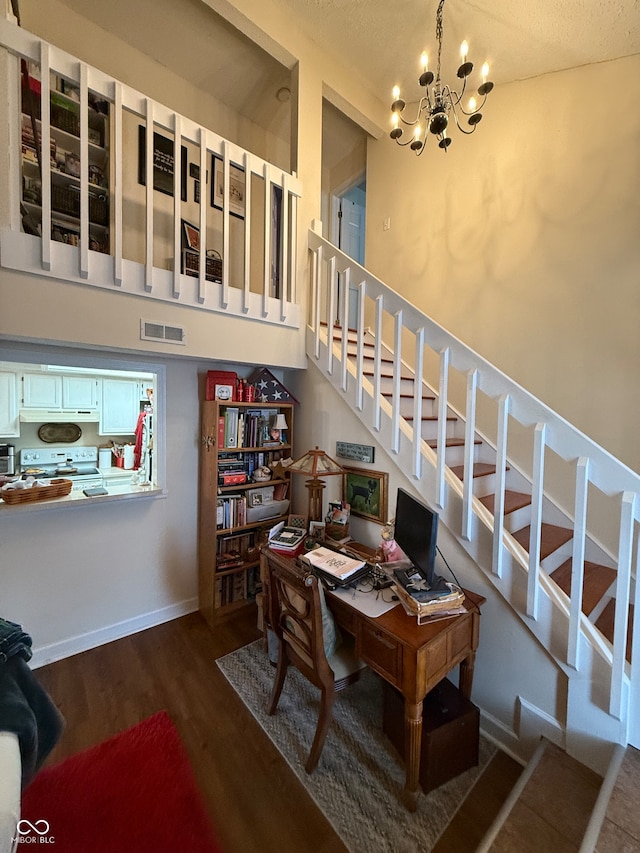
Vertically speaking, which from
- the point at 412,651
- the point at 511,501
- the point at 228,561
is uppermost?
the point at 511,501

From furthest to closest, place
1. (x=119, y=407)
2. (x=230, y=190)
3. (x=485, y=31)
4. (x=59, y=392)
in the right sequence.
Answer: (x=230, y=190) < (x=119, y=407) < (x=59, y=392) < (x=485, y=31)

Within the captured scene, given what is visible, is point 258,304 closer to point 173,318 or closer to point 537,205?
point 173,318

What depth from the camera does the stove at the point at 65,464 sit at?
2.65 meters

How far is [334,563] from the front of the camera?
1906mm

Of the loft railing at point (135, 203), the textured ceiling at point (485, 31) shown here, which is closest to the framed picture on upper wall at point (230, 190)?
the loft railing at point (135, 203)

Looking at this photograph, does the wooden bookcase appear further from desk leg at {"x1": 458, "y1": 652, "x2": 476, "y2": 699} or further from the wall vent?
desk leg at {"x1": 458, "y1": 652, "x2": 476, "y2": 699}

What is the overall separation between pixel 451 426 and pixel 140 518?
252cm

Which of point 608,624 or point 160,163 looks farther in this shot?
point 160,163

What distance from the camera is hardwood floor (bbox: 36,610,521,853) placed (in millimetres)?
1375

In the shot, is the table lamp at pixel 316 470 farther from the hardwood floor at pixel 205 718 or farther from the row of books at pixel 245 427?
the hardwood floor at pixel 205 718

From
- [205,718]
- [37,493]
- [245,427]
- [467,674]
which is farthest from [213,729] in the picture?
[245,427]

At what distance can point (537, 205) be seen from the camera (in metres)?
2.52

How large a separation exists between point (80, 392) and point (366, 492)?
7.92ft

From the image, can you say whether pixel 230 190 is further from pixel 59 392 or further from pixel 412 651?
pixel 412 651
